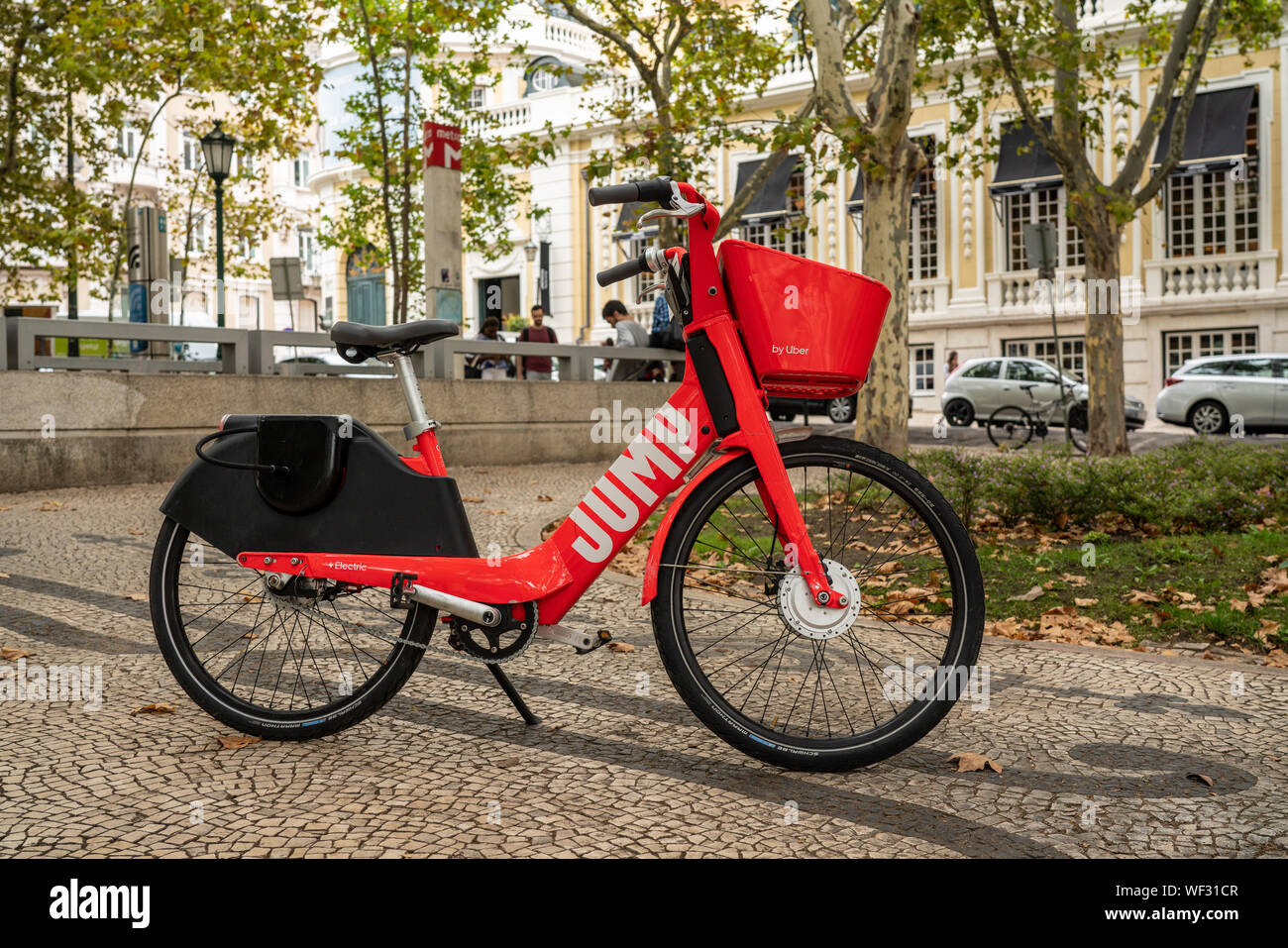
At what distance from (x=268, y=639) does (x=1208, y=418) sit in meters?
23.2

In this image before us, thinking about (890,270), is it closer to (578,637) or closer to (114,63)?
(578,637)

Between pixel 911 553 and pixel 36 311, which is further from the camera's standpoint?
pixel 36 311

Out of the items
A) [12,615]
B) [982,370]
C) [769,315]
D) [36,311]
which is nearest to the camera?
[769,315]

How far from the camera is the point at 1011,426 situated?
897 inches

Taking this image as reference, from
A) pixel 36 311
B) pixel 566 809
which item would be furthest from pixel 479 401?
pixel 36 311

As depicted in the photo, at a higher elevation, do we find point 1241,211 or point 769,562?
point 1241,211

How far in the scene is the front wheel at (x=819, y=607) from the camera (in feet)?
11.1

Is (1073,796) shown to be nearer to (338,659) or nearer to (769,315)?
(769,315)

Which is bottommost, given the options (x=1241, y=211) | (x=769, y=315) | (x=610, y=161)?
(x=769, y=315)

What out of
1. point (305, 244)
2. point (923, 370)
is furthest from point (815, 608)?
point (305, 244)

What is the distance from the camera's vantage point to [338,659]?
3.94 meters

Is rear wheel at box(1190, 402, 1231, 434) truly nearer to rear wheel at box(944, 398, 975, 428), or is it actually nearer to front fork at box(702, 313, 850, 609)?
rear wheel at box(944, 398, 975, 428)

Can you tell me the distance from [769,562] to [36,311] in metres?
48.9

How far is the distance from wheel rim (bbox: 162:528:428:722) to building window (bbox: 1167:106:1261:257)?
28.8 metres
